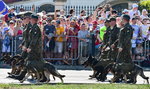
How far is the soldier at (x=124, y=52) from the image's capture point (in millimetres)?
16266

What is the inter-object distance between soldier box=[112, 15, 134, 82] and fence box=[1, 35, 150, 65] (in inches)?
250

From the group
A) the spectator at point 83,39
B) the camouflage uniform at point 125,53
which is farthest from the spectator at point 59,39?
the camouflage uniform at point 125,53

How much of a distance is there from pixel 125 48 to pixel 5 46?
772 centimetres

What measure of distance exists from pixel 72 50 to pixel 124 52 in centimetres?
675

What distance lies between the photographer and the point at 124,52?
16312 mm

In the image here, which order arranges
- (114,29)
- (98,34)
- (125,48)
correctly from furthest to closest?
(98,34) → (114,29) → (125,48)

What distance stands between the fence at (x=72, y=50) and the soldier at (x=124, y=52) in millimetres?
6347

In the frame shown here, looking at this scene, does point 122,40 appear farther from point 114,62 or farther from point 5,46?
point 5,46

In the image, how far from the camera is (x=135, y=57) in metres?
22.9

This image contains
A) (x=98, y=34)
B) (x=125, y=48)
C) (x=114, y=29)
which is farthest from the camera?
(x=98, y=34)

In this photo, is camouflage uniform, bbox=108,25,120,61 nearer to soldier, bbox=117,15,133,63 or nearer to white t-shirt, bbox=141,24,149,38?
soldier, bbox=117,15,133,63

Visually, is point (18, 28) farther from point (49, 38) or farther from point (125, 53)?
point (125, 53)

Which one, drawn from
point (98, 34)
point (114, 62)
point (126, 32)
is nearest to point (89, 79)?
point (114, 62)

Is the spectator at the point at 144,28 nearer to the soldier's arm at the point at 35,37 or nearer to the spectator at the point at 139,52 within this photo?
the spectator at the point at 139,52
